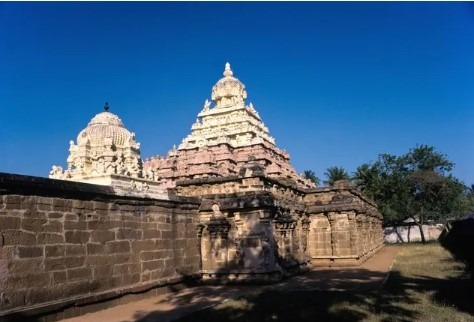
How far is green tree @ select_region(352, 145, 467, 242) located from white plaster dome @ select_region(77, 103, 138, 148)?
80.9ft

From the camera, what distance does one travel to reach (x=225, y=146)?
24266 mm

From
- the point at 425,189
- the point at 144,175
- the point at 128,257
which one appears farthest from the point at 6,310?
the point at 425,189

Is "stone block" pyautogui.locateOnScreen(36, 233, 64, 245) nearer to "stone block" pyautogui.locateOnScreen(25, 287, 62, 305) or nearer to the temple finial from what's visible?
"stone block" pyautogui.locateOnScreen(25, 287, 62, 305)

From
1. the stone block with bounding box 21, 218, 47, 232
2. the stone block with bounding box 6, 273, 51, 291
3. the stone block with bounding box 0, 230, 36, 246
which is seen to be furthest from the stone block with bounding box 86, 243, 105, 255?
the stone block with bounding box 0, 230, 36, 246

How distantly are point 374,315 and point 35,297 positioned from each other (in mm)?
5245

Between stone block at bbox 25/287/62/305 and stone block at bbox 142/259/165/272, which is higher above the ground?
stone block at bbox 142/259/165/272

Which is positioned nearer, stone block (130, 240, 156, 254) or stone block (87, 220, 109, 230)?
stone block (87, 220, 109, 230)

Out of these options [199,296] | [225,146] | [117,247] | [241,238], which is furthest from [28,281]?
[225,146]

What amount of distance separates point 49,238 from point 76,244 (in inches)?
25.9

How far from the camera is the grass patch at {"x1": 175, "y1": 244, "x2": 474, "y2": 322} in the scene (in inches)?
275

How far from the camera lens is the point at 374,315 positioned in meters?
7.04

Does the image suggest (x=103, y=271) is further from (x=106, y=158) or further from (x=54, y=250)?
(x=106, y=158)

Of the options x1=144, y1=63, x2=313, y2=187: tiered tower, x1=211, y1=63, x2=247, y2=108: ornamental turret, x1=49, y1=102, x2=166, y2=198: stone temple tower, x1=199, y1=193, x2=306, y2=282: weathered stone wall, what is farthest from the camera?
x1=211, y1=63, x2=247, y2=108: ornamental turret

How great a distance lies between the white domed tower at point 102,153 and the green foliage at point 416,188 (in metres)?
24.4
